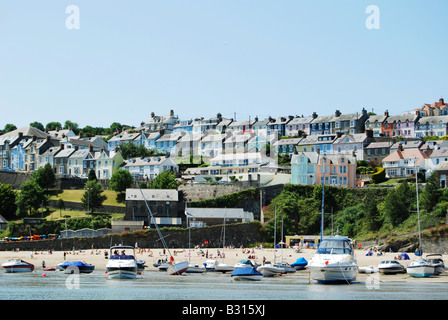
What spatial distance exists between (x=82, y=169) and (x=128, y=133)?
23827 mm

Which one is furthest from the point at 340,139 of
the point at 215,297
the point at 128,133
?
the point at 215,297

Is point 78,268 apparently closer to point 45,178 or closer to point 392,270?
point 392,270

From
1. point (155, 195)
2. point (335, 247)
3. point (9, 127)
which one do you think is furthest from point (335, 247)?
point (9, 127)

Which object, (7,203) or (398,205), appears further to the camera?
(7,203)

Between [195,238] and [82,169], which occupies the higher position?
[82,169]

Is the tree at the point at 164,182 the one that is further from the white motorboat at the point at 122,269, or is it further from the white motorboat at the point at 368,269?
the white motorboat at the point at 122,269

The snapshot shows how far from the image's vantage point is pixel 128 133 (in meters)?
122

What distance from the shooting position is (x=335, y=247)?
35.6 metres

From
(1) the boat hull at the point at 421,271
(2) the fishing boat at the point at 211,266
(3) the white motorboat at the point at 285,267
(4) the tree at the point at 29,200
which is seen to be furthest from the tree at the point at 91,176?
(1) the boat hull at the point at 421,271

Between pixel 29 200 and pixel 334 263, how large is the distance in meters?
48.7

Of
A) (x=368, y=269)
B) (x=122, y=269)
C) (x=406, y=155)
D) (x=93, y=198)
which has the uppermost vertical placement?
(x=406, y=155)

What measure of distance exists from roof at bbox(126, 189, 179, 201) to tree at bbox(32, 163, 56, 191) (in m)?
19.8
